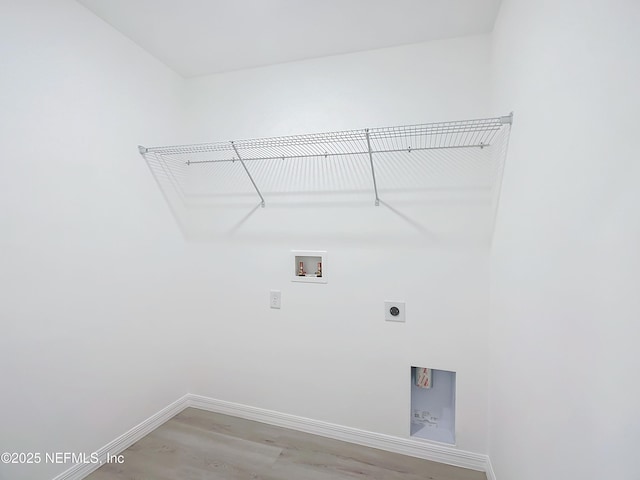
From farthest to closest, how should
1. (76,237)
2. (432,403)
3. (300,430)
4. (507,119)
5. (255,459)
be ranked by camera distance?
(300,430) < (432,403) < (255,459) < (76,237) < (507,119)

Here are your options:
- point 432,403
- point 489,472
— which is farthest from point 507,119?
point 489,472

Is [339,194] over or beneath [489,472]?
over

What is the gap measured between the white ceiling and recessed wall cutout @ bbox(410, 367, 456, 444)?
205 centimetres

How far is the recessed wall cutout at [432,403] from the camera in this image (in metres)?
1.89

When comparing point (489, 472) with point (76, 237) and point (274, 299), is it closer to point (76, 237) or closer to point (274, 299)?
point (274, 299)

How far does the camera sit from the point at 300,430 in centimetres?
210

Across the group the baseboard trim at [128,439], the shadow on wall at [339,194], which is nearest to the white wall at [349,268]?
the shadow on wall at [339,194]

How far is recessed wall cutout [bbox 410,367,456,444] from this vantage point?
1.89 metres

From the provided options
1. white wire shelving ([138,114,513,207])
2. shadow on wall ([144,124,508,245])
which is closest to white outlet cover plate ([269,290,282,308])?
shadow on wall ([144,124,508,245])

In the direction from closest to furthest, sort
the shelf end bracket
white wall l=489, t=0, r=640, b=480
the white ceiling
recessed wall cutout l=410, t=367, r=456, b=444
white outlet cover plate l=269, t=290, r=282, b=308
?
white wall l=489, t=0, r=640, b=480 → the shelf end bracket → the white ceiling → recessed wall cutout l=410, t=367, r=456, b=444 → white outlet cover plate l=269, t=290, r=282, b=308

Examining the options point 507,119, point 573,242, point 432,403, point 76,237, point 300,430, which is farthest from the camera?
point 300,430

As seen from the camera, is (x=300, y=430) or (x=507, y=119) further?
(x=300, y=430)

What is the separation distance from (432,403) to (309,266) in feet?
3.94

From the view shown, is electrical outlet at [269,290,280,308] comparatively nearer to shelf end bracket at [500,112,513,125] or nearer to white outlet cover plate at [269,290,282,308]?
white outlet cover plate at [269,290,282,308]
